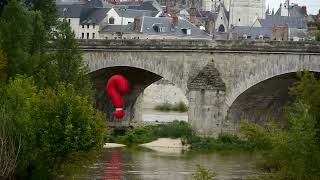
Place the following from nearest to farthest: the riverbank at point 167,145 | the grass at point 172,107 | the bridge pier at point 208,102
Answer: the riverbank at point 167,145
the bridge pier at point 208,102
the grass at point 172,107

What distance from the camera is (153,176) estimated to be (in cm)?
3092

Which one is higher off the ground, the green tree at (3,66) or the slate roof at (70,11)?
the slate roof at (70,11)

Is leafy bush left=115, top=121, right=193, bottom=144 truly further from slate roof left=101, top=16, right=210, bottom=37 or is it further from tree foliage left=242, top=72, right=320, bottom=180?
slate roof left=101, top=16, right=210, bottom=37

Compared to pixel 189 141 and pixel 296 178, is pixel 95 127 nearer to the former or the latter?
pixel 296 178

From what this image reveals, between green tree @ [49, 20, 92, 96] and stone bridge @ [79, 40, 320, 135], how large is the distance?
10.9 m

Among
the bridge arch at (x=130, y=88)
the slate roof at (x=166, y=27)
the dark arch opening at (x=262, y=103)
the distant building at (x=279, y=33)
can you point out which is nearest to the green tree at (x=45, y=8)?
the bridge arch at (x=130, y=88)

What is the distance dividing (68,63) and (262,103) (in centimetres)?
1433

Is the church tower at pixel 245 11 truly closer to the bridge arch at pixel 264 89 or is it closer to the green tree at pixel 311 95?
the bridge arch at pixel 264 89

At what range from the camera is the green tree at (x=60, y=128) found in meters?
23.4

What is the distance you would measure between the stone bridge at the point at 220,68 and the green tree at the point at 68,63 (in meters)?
10.9

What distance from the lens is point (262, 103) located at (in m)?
43.3

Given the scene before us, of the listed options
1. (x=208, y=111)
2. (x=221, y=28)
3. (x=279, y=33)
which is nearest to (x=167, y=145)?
(x=208, y=111)

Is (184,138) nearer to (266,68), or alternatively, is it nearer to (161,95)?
(266,68)

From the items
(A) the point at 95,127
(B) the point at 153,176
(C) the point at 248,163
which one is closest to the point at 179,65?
(C) the point at 248,163
